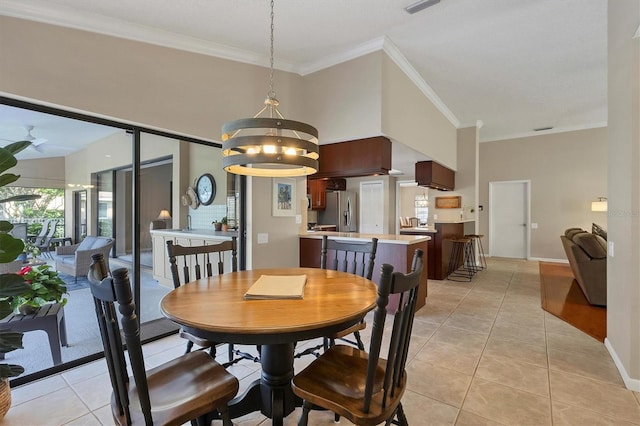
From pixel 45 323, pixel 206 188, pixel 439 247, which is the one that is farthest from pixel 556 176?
pixel 45 323

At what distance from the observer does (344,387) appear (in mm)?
1402

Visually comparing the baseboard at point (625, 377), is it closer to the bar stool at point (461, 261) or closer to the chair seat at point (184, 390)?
the chair seat at point (184, 390)

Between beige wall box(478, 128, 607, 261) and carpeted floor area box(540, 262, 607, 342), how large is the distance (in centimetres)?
170

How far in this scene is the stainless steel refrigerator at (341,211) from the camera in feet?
27.7

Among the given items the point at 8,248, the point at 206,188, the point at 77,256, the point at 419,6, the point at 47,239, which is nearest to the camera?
the point at 8,248

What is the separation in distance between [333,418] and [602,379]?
6.76 feet

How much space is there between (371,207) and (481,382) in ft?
20.7

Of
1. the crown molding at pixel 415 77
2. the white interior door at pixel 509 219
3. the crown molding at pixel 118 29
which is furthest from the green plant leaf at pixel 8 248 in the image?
the white interior door at pixel 509 219

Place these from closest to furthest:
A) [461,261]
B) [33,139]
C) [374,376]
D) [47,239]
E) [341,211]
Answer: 1. [374,376]
2. [33,139]
3. [47,239]
4. [461,261]
5. [341,211]

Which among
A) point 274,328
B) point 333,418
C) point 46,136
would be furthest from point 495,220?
point 46,136

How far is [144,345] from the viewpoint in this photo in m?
2.89

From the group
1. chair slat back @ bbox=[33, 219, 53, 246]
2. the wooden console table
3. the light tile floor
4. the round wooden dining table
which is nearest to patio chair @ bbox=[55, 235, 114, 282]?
chair slat back @ bbox=[33, 219, 53, 246]

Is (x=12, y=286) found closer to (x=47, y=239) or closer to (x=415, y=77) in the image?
(x=47, y=239)

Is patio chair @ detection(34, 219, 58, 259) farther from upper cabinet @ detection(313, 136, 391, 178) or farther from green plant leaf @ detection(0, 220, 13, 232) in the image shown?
upper cabinet @ detection(313, 136, 391, 178)
